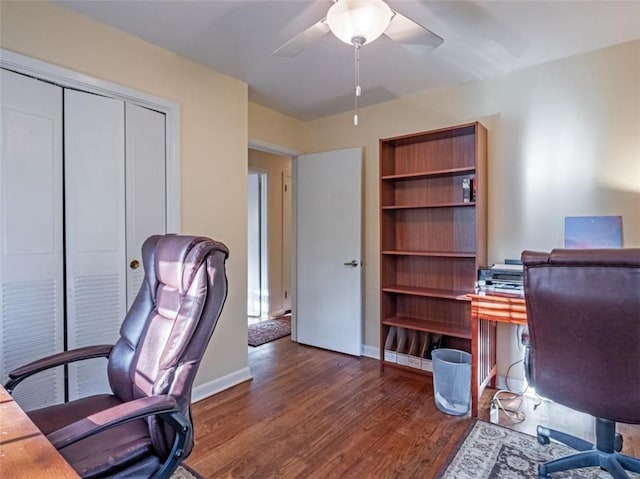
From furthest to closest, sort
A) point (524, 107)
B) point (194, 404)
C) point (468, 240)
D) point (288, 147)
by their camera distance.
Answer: point (288, 147)
point (468, 240)
point (524, 107)
point (194, 404)

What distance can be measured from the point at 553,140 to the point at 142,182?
111 inches

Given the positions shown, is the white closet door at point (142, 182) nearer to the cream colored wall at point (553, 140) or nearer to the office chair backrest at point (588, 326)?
the cream colored wall at point (553, 140)

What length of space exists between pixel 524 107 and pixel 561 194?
0.70 m

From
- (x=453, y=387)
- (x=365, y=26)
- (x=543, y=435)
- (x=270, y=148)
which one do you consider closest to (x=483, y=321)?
(x=453, y=387)

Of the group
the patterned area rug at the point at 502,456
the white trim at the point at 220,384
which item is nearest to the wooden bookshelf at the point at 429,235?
the patterned area rug at the point at 502,456

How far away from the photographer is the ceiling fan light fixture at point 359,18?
1.42m

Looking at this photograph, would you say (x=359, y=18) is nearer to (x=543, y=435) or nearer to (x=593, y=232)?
(x=593, y=232)

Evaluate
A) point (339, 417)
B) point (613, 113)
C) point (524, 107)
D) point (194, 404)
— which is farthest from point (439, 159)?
point (194, 404)

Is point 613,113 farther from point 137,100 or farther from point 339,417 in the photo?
point 137,100

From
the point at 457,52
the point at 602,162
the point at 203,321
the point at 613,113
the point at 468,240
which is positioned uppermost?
the point at 457,52

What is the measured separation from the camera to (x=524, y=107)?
8.63 ft

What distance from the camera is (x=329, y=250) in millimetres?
3580

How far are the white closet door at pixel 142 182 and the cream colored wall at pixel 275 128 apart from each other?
3.56 feet

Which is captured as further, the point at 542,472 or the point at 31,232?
the point at 31,232
